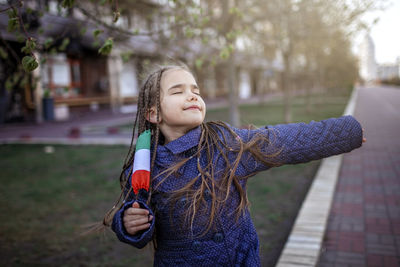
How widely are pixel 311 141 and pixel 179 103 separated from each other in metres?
0.65

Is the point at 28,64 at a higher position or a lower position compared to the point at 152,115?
higher

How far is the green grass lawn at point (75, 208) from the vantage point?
3.38 metres

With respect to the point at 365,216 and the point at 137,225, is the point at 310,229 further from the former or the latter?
the point at 137,225

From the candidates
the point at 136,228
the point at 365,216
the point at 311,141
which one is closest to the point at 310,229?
the point at 365,216

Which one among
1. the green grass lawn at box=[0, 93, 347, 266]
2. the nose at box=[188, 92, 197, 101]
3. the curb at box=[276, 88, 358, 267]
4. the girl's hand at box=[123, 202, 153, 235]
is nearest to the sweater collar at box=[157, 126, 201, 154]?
the nose at box=[188, 92, 197, 101]

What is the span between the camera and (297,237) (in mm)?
3324

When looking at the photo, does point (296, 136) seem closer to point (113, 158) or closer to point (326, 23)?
point (113, 158)

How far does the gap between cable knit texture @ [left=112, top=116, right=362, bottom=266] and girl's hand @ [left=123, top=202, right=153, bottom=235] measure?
136 millimetres

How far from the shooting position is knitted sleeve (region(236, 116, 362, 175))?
62.5 inches

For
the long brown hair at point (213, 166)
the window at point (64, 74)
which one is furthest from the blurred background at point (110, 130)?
the window at point (64, 74)

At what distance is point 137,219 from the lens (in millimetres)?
1427

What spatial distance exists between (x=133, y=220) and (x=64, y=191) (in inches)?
180

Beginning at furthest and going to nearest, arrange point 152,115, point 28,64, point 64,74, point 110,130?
point 64,74
point 110,130
point 152,115
point 28,64

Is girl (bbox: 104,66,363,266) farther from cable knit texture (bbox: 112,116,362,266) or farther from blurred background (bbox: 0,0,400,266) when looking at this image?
blurred background (bbox: 0,0,400,266)
